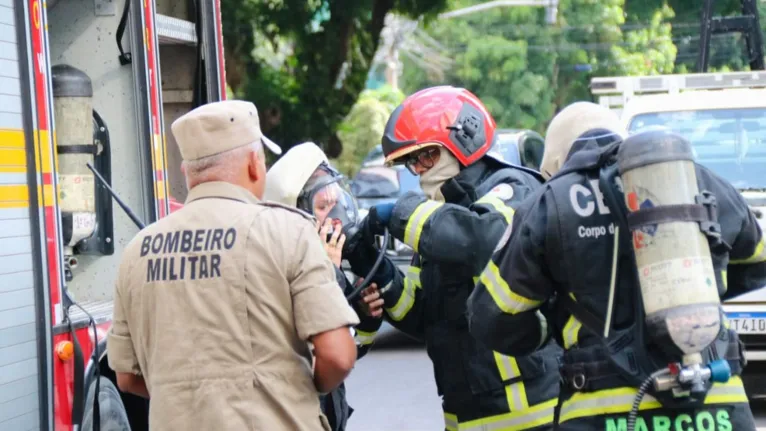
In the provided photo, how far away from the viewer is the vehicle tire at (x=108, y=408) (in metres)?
4.61

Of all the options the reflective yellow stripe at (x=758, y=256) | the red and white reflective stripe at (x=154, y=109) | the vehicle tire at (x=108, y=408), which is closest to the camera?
the reflective yellow stripe at (x=758, y=256)

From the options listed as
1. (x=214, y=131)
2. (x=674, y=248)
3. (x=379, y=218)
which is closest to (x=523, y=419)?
(x=379, y=218)

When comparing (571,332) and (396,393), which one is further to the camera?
(396,393)

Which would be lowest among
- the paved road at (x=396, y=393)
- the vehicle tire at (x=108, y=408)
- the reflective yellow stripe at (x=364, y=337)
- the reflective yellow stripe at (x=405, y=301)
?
the paved road at (x=396, y=393)

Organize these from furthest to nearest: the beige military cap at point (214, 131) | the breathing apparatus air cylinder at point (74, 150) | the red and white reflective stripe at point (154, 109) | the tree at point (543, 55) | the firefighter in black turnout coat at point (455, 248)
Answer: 1. the tree at point (543, 55)
2. the red and white reflective stripe at point (154, 109)
3. the breathing apparatus air cylinder at point (74, 150)
4. the firefighter in black turnout coat at point (455, 248)
5. the beige military cap at point (214, 131)

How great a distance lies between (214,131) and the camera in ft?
10.9

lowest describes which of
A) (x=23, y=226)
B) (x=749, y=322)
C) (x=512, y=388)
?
(x=749, y=322)

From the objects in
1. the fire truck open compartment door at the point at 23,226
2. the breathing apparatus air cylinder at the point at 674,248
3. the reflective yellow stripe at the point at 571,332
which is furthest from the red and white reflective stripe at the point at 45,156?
the breathing apparatus air cylinder at the point at 674,248

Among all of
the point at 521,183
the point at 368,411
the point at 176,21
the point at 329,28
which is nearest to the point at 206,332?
the point at 521,183

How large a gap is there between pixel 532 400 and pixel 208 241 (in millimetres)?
1438

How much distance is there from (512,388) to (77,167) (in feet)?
6.71

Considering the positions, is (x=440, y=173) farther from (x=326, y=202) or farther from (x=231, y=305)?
(x=231, y=305)

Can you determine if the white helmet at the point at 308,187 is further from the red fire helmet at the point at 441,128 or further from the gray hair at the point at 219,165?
the gray hair at the point at 219,165

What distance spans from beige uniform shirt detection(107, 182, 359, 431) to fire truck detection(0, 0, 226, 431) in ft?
3.60
